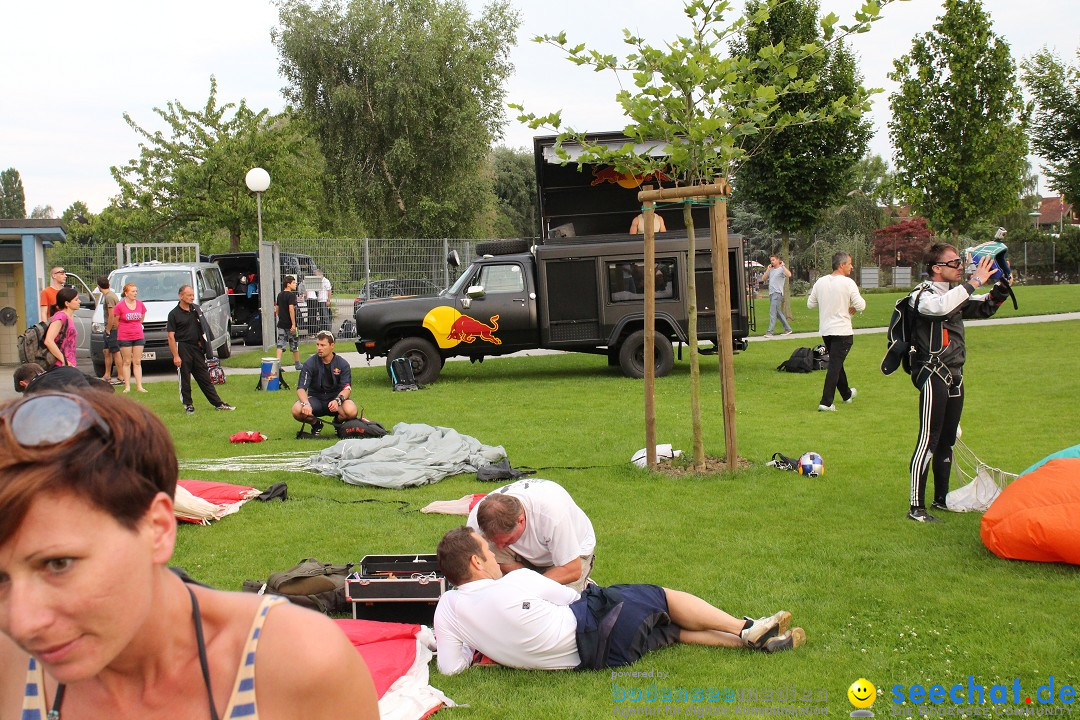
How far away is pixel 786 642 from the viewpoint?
16.8ft

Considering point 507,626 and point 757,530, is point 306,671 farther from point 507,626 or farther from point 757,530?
point 757,530

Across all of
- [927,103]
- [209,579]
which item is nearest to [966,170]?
[927,103]

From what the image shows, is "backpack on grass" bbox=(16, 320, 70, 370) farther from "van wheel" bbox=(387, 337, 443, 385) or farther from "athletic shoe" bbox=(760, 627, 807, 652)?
"athletic shoe" bbox=(760, 627, 807, 652)

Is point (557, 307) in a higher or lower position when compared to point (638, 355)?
higher

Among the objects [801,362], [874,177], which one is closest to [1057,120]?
[801,362]

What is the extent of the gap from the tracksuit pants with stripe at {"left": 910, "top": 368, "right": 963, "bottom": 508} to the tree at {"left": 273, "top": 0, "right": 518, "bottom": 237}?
30356mm

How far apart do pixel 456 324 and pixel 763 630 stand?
12340mm

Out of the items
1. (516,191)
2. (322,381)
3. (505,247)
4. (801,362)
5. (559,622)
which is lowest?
(559,622)

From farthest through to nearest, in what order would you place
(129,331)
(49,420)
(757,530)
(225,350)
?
(225,350) → (129,331) → (757,530) → (49,420)

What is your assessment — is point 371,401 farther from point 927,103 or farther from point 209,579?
point 927,103

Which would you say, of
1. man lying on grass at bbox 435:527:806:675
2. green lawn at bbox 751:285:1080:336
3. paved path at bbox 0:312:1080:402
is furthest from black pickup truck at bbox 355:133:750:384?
man lying on grass at bbox 435:527:806:675

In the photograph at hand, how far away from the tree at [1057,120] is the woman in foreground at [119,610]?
30.0 m

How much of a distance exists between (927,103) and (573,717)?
23.6 metres

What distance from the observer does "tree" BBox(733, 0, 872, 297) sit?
25.1 m
